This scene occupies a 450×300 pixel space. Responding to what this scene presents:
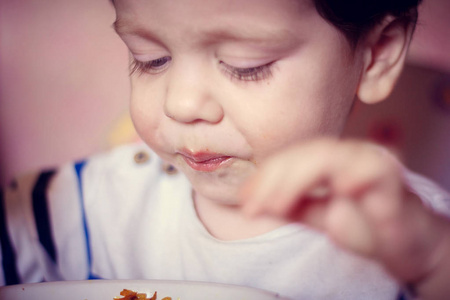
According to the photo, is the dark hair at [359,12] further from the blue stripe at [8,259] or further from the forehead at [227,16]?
the blue stripe at [8,259]

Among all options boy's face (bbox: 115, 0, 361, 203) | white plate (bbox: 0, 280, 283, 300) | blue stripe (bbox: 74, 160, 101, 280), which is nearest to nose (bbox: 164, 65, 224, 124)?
boy's face (bbox: 115, 0, 361, 203)

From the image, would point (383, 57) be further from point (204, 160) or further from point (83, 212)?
point (83, 212)

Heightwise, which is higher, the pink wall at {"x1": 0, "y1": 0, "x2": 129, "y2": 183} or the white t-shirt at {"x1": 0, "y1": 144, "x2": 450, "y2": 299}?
the pink wall at {"x1": 0, "y1": 0, "x2": 129, "y2": 183}

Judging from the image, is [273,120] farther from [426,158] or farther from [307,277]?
[426,158]

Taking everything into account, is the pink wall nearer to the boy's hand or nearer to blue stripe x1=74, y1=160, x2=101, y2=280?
blue stripe x1=74, y1=160, x2=101, y2=280

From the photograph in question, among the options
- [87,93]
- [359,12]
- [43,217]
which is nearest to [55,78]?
[87,93]

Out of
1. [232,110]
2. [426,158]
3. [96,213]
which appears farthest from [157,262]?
[426,158]
